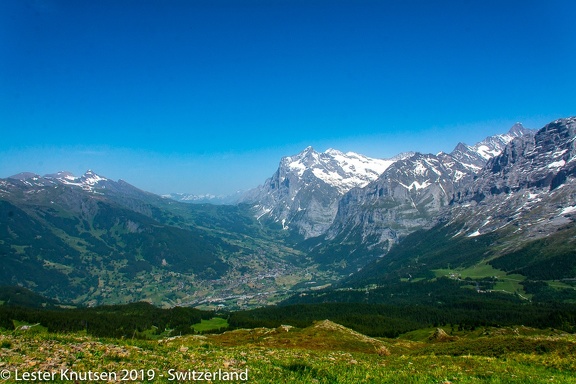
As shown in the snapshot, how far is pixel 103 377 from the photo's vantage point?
20.2 meters

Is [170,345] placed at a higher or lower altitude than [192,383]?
lower

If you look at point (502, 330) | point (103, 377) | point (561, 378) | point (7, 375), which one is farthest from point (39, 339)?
point (502, 330)

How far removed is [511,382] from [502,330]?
121m

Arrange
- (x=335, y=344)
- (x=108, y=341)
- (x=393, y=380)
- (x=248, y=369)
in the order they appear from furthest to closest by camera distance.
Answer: (x=335, y=344)
(x=108, y=341)
(x=248, y=369)
(x=393, y=380)

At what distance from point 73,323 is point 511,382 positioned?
17685 cm

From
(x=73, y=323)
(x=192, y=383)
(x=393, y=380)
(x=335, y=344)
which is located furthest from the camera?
(x=73, y=323)

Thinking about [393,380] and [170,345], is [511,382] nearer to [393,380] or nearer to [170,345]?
[393,380]

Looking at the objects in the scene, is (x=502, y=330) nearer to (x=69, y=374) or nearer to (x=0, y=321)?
(x=69, y=374)

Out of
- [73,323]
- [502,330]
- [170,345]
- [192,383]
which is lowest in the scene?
[73,323]

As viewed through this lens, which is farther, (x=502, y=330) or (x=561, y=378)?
(x=502, y=330)

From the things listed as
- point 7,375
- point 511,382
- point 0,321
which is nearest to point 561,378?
point 511,382

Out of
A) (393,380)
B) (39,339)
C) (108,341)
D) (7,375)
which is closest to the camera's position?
(7,375)

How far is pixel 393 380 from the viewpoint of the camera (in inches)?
891

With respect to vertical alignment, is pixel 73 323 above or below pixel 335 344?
below
